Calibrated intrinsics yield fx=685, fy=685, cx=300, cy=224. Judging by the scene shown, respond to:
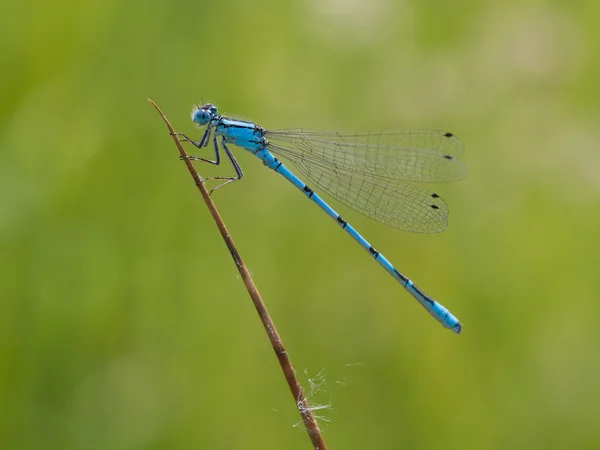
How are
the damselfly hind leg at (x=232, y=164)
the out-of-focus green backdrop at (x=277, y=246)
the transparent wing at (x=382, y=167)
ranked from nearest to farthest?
1. the out-of-focus green backdrop at (x=277, y=246)
2. the damselfly hind leg at (x=232, y=164)
3. the transparent wing at (x=382, y=167)

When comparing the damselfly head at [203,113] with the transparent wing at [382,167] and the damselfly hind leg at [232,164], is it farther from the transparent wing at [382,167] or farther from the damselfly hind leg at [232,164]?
the transparent wing at [382,167]

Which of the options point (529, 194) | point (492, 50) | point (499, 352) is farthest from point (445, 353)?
point (492, 50)

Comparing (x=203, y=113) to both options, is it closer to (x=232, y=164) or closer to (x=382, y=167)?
(x=232, y=164)

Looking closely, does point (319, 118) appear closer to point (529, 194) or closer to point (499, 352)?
point (529, 194)

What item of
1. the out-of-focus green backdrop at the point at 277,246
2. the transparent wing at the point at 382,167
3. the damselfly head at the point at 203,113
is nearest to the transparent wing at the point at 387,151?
the transparent wing at the point at 382,167

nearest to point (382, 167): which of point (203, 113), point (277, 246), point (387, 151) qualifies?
point (387, 151)

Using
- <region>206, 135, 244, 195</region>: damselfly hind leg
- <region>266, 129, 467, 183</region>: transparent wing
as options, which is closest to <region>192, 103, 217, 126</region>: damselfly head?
<region>206, 135, 244, 195</region>: damselfly hind leg
